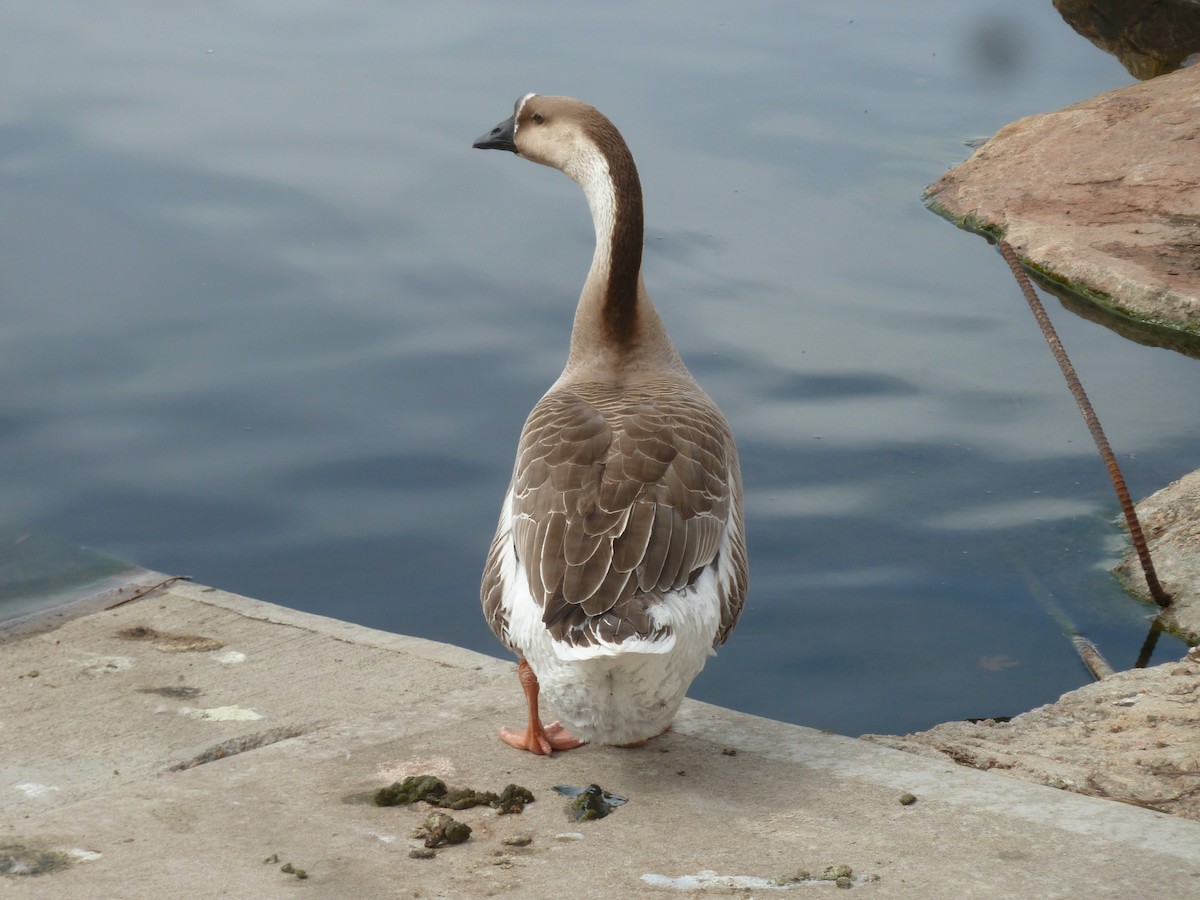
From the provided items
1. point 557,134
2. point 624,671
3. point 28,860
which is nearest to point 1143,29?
point 557,134

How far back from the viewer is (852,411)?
749 cm

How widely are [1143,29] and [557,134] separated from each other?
9687mm

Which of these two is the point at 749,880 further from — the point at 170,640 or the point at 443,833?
the point at 170,640

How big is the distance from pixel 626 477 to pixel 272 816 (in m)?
1.24

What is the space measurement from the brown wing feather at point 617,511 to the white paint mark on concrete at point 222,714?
3.03 feet

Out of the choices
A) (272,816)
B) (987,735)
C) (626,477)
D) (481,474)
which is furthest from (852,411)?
(272,816)

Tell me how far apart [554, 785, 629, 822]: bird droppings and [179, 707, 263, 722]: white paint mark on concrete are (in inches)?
43.9

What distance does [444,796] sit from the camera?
343cm

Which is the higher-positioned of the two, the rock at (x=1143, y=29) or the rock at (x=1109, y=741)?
the rock at (x=1143, y=29)

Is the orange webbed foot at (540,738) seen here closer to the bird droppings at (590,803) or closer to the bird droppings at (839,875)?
the bird droppings at (590,803)

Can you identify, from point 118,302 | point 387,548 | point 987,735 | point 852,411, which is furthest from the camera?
Result: point 118,302

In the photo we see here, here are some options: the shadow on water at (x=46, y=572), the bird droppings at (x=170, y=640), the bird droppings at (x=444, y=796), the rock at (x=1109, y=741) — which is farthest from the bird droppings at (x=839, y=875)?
the shadow on water at (x=46, y=572)

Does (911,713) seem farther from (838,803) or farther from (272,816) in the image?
(272,816)

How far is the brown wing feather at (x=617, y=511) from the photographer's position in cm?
331
